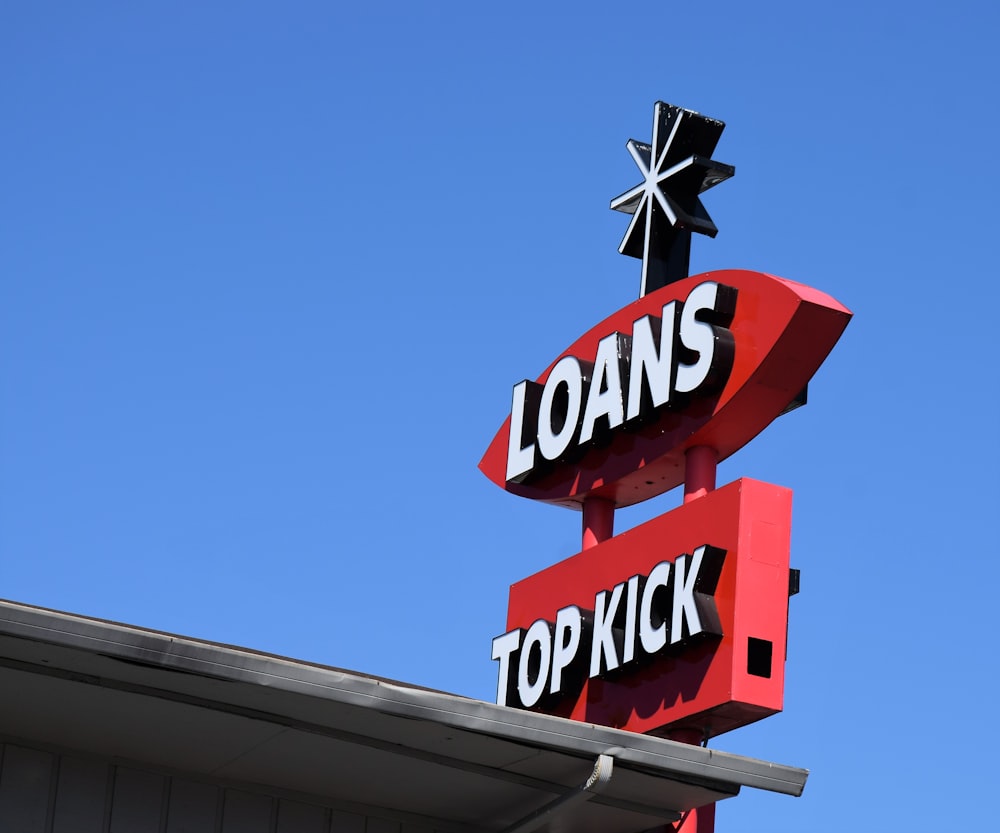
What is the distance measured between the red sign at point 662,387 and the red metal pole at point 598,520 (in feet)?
0.36

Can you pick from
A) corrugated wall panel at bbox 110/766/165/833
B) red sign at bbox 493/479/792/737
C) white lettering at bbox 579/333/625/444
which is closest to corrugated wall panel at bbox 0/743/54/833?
corrugated wall panel at bbox 110/766/165/833

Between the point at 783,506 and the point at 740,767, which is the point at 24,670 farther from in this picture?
the point at 783,506

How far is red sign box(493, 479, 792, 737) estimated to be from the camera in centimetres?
1344

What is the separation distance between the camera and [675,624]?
14.0 m

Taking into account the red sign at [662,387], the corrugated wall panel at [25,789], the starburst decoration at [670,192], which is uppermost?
the starburst decoration at [670,192]

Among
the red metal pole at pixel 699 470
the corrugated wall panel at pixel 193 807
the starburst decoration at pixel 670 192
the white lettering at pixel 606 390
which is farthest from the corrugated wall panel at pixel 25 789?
the starburst decoration at pixel 670 192

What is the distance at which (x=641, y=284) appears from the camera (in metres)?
16.8

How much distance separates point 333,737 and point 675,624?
6.08 m

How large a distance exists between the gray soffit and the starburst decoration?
8660 millimetres

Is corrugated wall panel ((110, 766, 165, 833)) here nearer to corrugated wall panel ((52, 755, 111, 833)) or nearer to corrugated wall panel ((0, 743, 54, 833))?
corrugated wall panel ((52, 755, 111, 833))

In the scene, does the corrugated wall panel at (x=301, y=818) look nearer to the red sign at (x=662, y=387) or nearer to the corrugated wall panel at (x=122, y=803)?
the corrugated wall panel at (x=122, y=803)

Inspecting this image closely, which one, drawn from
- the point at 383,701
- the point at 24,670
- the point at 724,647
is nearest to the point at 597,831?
the point at 383,701

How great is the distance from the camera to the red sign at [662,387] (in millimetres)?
14352

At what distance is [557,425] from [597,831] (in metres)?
7.98
